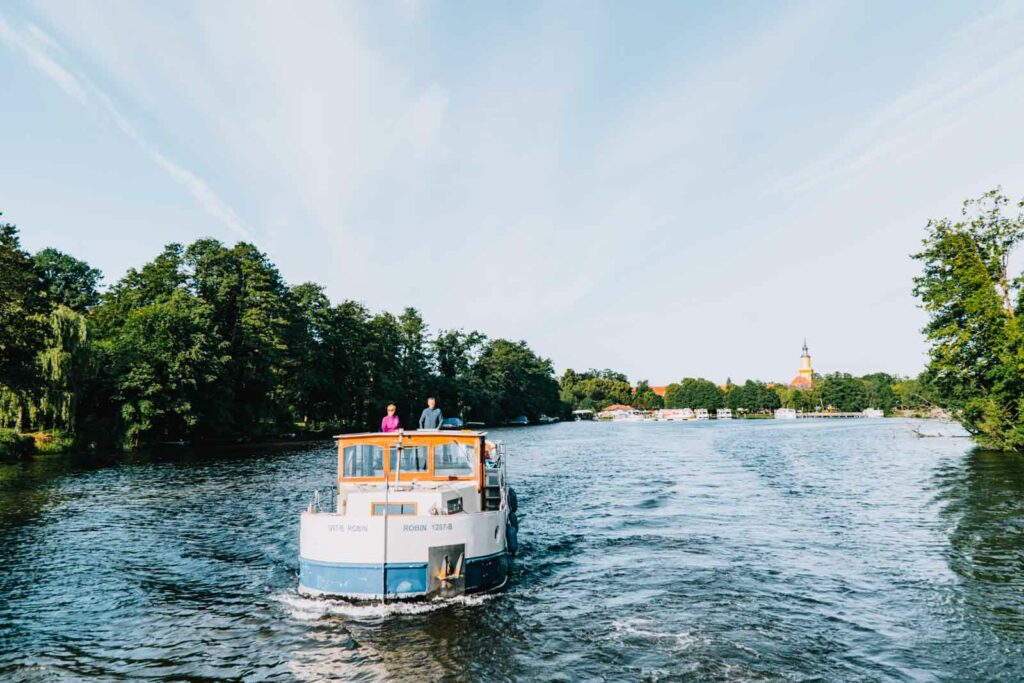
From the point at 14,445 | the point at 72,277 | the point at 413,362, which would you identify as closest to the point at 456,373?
the point at 413,362

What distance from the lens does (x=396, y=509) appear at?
45.0 ft

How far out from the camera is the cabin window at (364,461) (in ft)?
52.1

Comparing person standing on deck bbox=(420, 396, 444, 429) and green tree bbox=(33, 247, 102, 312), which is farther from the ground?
green tree bbox=(33, 247, 102, 312)

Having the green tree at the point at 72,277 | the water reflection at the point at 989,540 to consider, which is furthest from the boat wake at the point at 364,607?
the green tree at the point at 72,277

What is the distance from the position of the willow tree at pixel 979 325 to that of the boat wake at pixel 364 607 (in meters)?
43.0

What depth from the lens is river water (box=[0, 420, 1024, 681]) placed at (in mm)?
11016

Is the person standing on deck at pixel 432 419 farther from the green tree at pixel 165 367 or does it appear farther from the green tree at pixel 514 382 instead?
the green tree at pixel 514 382

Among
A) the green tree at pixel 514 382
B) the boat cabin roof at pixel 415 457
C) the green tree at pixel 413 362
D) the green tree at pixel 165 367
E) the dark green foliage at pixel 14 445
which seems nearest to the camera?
the boat cabin roof at pixel 415 457

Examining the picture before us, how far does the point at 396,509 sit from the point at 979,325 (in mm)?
48081

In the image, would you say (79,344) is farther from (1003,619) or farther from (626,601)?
(1003,619)

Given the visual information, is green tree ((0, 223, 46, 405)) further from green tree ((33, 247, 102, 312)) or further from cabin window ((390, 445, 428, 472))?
green tree ((33, 247, 102, 312))

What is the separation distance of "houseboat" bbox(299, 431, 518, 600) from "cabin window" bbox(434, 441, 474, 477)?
0.25m

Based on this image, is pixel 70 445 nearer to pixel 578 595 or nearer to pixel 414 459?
pixel 414 459

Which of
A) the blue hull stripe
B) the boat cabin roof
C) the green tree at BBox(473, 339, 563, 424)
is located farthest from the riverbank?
the green tree at BBox(473, 339, 563, 424)
